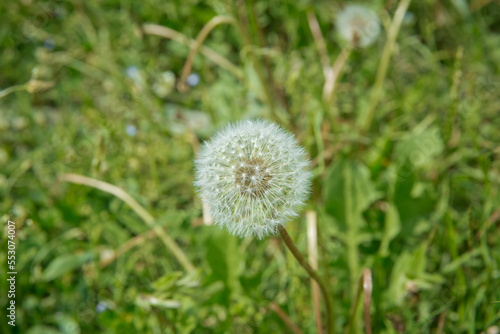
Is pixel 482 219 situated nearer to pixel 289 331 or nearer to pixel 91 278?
pixel 289 331

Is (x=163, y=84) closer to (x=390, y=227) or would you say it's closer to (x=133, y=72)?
(x=133, y=72)

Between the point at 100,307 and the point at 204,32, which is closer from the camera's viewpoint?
the point at 100,307

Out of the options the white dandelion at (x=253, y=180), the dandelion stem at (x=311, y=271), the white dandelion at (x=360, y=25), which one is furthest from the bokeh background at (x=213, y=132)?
the white dandelion at (x=253, y=180)

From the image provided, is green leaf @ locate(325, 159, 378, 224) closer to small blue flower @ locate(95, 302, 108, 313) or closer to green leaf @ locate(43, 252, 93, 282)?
small blue flower @ locate(95, 302, 108, 313)

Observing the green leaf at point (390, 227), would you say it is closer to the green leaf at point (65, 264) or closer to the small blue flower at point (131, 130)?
the green leaf at point (65, 264)

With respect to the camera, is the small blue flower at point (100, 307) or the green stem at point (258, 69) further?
the green stem at point (258, 69)

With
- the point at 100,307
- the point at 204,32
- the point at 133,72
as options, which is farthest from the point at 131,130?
the point at 100,307

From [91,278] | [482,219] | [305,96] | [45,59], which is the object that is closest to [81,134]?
[45,59]
